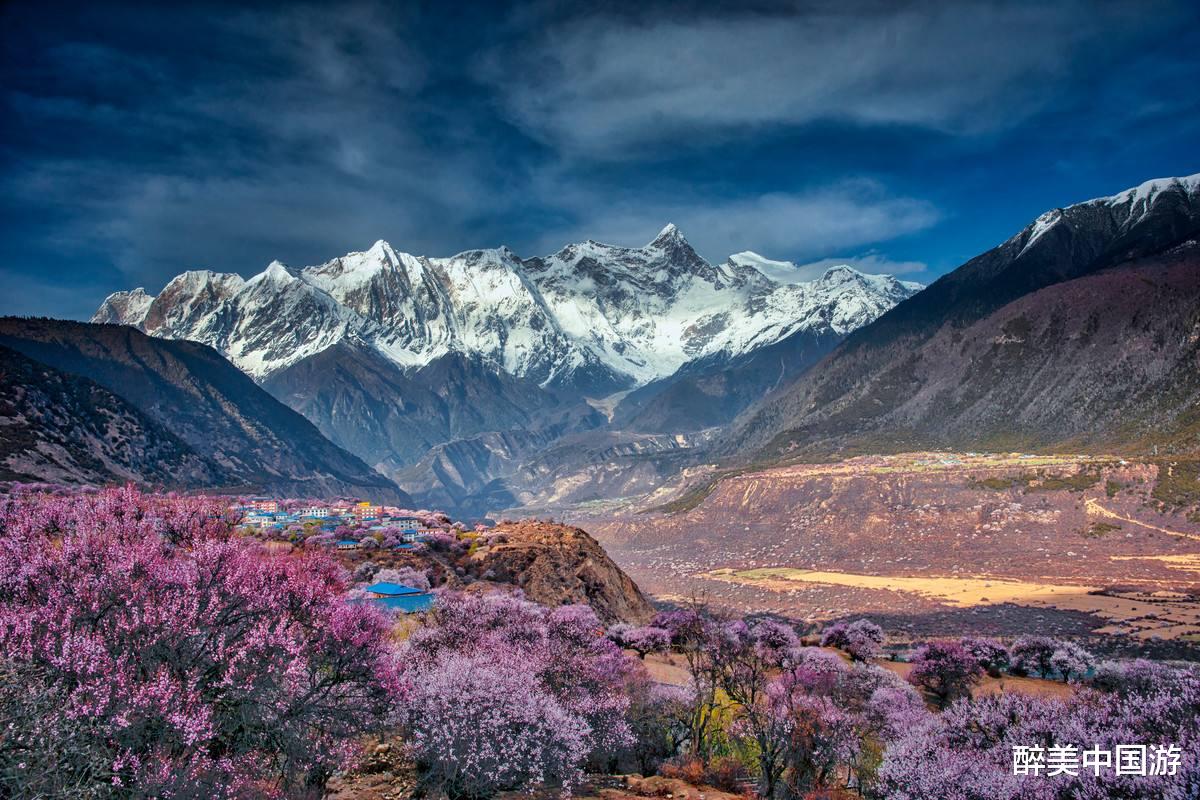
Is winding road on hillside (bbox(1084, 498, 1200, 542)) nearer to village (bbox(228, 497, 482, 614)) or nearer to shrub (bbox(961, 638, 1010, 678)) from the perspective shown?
shrub (bbox(961, 638, 1010, 678))

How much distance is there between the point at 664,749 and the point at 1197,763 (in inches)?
603

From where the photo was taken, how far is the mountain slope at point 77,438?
312ft

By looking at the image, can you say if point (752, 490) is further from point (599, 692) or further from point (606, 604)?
point (599, 692)

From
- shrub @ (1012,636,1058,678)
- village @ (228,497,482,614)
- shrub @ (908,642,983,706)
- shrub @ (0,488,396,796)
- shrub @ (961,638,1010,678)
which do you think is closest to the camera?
shrub @ (0,488,396,796)

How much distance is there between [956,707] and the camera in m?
18.3

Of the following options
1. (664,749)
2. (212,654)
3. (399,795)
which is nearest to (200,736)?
(212,654)

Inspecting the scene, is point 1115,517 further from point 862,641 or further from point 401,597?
point 401,597

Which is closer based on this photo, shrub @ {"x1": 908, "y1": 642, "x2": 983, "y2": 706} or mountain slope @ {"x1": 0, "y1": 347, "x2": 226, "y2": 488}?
shrub @ {"x1": 908, "y1": 642, "x2": 983, "y2": 706}

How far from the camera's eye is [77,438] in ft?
373

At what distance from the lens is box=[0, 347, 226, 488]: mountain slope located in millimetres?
95238
